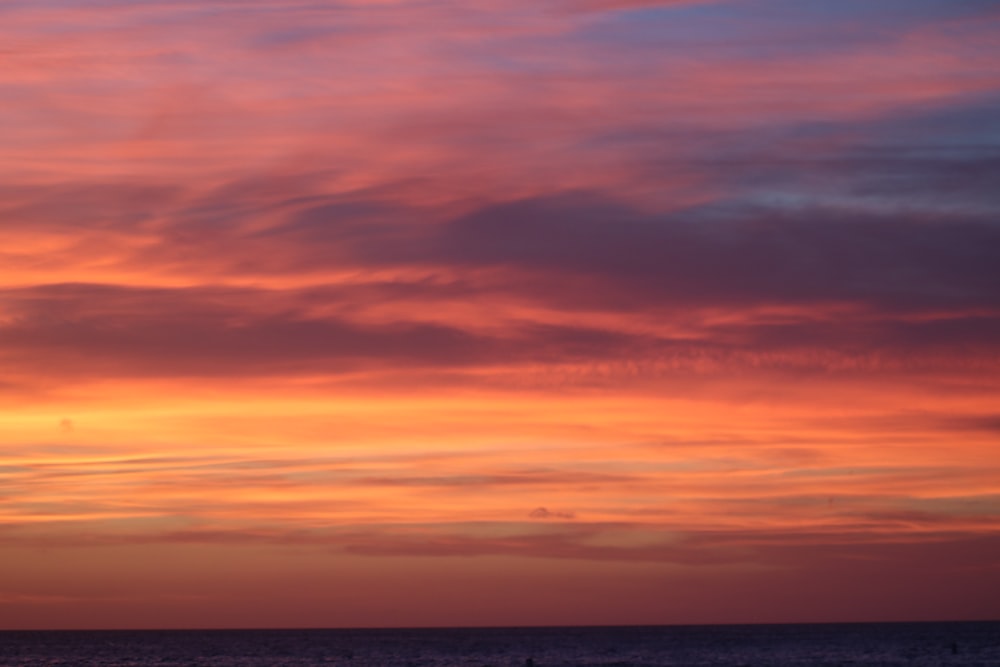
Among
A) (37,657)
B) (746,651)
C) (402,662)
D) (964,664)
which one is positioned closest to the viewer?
(964,664)

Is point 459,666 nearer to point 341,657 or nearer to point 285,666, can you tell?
point 285,666

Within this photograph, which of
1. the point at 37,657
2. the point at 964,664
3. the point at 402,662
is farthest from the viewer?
the point at 37,657

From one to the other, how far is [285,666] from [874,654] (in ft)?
204

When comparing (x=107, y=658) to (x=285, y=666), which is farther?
(x=107, y=658)

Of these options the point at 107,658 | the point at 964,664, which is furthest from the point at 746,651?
the point at 107,658

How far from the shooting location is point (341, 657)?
14888 cm

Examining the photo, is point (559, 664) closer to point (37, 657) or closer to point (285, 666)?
point (285, 666)

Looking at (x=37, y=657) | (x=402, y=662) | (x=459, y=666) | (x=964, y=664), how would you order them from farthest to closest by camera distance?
(x=37, y=657) < (x=402, y=662) < (x=459, y=666) < (x=964, y=664)

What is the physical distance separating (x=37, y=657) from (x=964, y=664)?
9519 cm

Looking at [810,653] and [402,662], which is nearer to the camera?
[402,662]

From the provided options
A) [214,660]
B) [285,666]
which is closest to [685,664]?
[285,666]

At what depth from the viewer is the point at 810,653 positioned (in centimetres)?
14712

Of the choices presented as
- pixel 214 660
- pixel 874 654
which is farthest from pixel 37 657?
pixel 874 654

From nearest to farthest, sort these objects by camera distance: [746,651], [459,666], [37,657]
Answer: [459,666] → [37,657] → [746,651]
